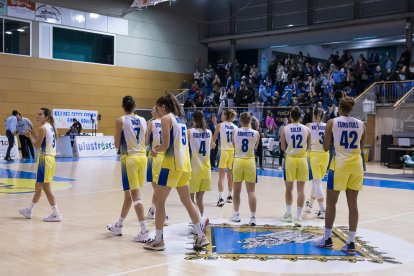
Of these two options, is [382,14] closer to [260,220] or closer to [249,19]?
[249,19]

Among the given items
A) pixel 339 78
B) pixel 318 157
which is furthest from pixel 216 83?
pixel 318 157

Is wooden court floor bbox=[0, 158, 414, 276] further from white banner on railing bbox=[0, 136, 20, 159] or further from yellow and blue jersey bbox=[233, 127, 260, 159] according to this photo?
white banner on railing bbox=[0, 136, 20, 159]

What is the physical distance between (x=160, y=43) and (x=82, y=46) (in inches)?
203

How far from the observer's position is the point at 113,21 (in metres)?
26.8

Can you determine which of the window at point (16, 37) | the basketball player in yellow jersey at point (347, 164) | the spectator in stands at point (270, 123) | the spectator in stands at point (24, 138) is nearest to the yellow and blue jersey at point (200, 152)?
the basketball player in yellow jersey at point (347, 164)

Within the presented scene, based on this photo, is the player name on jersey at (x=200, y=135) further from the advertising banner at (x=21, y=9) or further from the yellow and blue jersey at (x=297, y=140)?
the advertising banner at (x=21, y=9)

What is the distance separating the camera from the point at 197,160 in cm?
700

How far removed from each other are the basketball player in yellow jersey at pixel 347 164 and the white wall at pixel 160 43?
73.6ft

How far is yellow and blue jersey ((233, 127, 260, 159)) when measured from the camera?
25.3 feet

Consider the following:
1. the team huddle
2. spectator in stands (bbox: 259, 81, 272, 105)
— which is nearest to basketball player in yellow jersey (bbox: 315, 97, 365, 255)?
the team huddle

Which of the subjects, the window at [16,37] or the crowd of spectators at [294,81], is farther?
the window at [16,37]

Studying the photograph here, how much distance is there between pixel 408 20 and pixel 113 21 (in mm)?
14977

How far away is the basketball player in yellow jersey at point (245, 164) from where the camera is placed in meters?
7.58

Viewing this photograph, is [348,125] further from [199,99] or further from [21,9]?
[21,9]
